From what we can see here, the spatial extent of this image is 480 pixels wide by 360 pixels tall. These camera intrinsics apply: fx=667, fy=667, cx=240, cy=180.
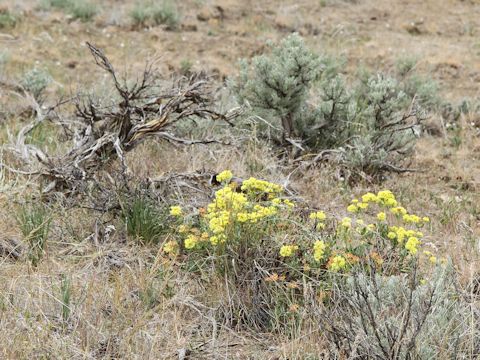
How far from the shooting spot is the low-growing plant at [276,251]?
313 centimetres

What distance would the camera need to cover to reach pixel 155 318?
10.0ft

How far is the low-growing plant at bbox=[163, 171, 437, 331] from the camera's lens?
10.3 feet

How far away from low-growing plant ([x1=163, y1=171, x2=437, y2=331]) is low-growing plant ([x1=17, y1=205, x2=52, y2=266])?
0.74m

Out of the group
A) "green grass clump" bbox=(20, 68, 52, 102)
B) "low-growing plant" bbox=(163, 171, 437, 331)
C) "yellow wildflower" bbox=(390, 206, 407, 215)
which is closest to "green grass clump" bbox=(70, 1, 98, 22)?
"green grass clump" bbox=(20, 68, 52, 102)

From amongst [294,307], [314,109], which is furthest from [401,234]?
[314,109]

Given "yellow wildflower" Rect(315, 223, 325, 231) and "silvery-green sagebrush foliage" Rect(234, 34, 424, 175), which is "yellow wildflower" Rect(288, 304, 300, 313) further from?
"silvery-green sagebrush foliage" Rect(234, 34, 424, 175)

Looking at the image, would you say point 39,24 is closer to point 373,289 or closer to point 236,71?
point 236,71

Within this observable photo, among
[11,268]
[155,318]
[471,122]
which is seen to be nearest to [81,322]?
[155,318]

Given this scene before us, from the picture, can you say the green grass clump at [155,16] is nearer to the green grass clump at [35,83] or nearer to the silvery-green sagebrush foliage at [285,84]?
the green grass clump at [35,83]

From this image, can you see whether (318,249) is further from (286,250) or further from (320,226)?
(320,226)

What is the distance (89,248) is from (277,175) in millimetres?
1603

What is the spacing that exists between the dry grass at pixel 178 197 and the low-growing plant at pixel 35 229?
49 mm

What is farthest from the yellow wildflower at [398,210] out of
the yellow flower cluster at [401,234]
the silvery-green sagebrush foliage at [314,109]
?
the silvery-green sagebrush foliage at [314,109]

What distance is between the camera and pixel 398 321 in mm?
2682
